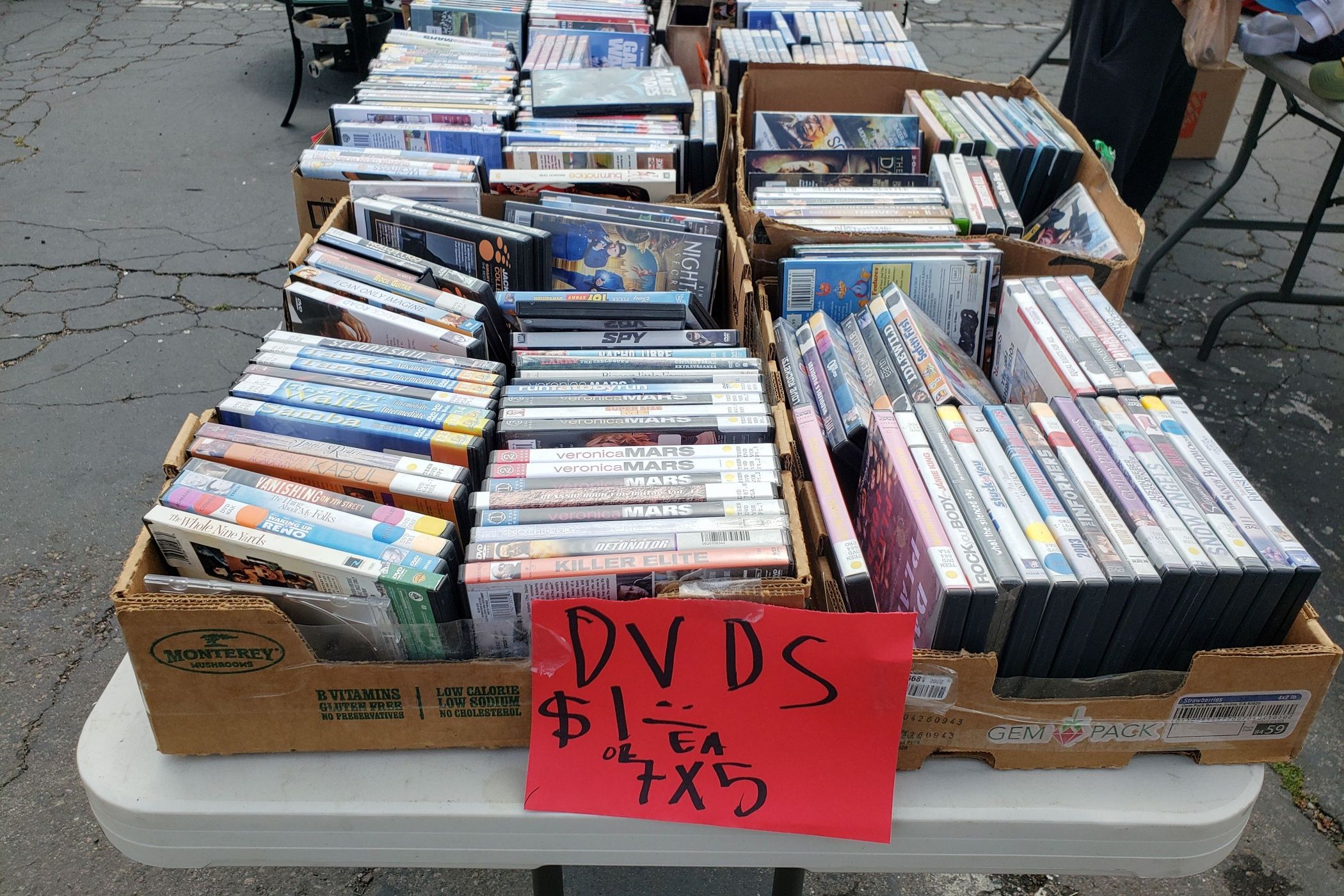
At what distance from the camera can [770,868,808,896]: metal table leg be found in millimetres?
1278

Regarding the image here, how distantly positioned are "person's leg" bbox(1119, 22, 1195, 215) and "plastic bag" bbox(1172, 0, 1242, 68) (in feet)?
2.05

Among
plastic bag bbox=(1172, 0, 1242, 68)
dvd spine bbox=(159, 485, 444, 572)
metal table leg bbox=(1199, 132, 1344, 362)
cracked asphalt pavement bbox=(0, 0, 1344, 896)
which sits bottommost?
cracked asphalt pavement bbox=(0, 0, 1344, 896)

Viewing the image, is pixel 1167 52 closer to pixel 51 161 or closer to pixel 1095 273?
pixel 1095 273

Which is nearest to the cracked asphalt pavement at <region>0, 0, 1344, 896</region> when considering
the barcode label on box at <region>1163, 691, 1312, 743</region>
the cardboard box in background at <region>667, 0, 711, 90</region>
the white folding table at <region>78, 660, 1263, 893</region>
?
the white folding table at <region>78, 660, 1263, 893</region>

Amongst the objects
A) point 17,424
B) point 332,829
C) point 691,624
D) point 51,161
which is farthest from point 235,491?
point 51,161

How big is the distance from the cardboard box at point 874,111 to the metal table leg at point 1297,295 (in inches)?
51.6

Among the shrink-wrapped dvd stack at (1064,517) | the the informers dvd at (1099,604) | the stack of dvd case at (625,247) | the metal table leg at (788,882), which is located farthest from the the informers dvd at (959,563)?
the stack of dvd case at (625,247)

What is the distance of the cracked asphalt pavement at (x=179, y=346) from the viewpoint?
6.41 feet

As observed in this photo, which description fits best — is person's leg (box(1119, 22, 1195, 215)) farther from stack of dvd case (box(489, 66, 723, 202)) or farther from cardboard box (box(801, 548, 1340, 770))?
cardboard box (box(801, 548, 1340, 770))

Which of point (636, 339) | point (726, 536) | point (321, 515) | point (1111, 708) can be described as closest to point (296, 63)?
point (636, 339)

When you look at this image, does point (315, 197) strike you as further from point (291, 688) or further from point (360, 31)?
point (360, 31)

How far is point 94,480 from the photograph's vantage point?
2.88 m

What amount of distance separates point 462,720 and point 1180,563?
0.87 meters

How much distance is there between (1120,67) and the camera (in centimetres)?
295
